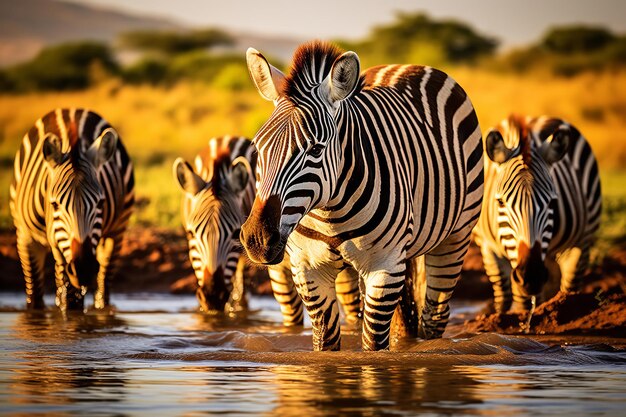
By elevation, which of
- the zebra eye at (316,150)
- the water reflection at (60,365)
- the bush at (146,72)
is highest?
the bush at (146,72)

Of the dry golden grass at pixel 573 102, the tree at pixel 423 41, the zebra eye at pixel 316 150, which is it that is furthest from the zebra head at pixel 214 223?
the tree at pixel 423 41

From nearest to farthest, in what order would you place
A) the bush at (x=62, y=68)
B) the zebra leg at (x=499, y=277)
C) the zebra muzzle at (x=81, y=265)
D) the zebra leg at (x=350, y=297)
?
1. the zebra leg at (x=350, y=297)
2. the zebra muzzle at (x=81, y=265)
3. the zebra leg at (x=499, y=277)
4. the bush at (x=62, y=68)

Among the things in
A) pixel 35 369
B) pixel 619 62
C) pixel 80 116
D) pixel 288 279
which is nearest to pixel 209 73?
pixel 619 62

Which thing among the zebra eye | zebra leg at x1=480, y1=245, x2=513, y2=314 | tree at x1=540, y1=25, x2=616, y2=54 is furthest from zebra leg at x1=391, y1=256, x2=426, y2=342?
tree at x1=540, y1=25, x2=616, y2=54

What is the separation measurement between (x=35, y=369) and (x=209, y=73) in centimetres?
3509

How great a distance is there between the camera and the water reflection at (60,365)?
5.89 m

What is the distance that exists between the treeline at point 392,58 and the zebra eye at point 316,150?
103 ft

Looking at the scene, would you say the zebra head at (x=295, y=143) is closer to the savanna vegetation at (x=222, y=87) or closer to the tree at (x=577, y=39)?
the savanna vegetation at (x=222, y=87)

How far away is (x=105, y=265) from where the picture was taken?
12.7 m

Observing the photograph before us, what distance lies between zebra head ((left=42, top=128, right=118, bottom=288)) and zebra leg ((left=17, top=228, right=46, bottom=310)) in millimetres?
941

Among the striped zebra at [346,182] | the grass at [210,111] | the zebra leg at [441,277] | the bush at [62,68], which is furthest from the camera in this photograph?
the bush at [62,68]

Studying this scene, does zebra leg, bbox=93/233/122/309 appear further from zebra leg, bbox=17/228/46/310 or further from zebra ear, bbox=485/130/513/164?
zebra ear, bbox=485/130/513/164

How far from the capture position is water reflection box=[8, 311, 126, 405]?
19.3 feet

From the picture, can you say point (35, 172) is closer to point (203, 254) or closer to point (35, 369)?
point (203, 254)
